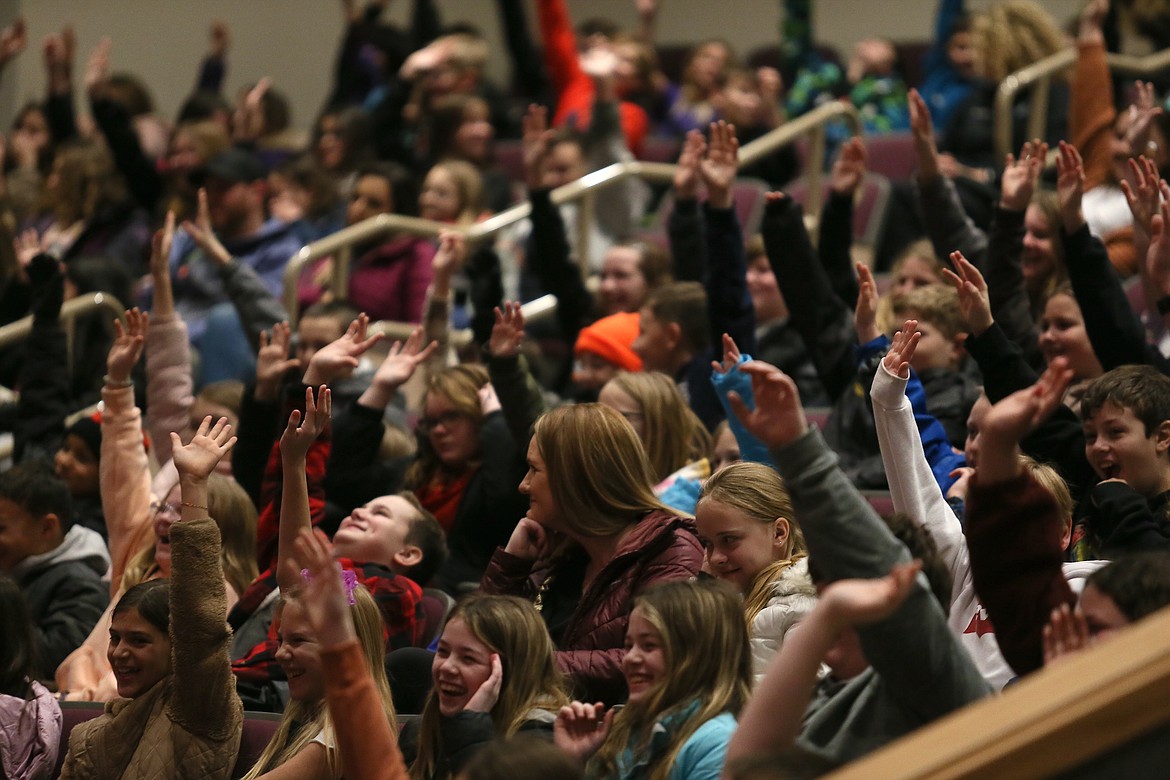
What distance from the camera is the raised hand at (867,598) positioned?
207 cm

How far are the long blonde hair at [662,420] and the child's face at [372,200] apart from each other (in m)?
2.64

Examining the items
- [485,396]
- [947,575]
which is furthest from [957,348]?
[947,575]

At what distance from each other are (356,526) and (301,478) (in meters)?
0.46

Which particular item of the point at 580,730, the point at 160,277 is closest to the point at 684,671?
the point at 580,730

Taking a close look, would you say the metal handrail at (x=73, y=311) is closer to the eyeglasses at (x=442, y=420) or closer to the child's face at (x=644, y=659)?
the eyeglasses at (x=442, y=420)

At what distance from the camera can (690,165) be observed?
5.00 m

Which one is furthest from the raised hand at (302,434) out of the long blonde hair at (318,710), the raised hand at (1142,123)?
the raised hand at (1142,123)

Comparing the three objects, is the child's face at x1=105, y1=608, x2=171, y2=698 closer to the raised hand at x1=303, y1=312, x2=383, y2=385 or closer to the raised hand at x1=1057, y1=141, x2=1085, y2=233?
the raised hand at x1=303, y1=312, x2=383, y2=385

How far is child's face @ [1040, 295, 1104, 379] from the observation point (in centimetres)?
402

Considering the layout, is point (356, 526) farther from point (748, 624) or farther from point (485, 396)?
point (748, 624)

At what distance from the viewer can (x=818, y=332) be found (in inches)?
177

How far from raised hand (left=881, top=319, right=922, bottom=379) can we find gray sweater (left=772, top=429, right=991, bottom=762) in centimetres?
87

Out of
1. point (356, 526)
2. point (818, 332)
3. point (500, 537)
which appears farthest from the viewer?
point (818, 332)

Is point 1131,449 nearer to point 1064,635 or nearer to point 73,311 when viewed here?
point 1064,635
